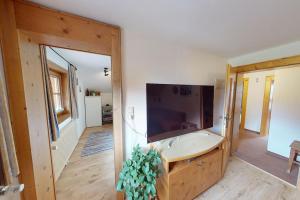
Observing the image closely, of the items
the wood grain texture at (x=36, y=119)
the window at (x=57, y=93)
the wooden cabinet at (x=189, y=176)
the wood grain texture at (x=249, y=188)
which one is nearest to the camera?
the wood grain texture at (x=36, y=119)

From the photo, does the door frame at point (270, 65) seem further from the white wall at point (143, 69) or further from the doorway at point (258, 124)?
the white wall at point (143, 69)

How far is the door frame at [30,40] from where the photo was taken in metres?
0.90

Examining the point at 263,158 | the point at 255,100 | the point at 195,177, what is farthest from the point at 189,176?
the point at 255,100

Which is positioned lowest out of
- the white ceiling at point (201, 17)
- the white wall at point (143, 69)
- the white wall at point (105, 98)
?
the white wall at point (105, 98)

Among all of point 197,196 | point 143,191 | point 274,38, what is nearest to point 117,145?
point 143,191

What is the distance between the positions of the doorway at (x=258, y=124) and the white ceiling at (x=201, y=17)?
106 cm

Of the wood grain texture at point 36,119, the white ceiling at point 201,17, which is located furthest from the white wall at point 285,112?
the wood grain texture at point 36,119

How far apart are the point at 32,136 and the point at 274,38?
9.69 feet

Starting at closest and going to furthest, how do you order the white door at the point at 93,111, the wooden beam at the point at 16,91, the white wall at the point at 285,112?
the wooden beam at the point at 16,91 < the white wall at the point at 285,112 < the white door at the point at 93,111

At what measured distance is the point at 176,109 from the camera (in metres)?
1.62

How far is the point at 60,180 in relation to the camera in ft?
6.22

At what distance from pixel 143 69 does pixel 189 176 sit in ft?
4.68

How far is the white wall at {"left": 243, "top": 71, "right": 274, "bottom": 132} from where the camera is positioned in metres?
3.88

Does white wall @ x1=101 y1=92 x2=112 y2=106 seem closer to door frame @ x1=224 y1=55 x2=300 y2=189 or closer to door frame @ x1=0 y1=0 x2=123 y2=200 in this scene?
door frame @ x1=0 y1=0 x2=123 y2=200
